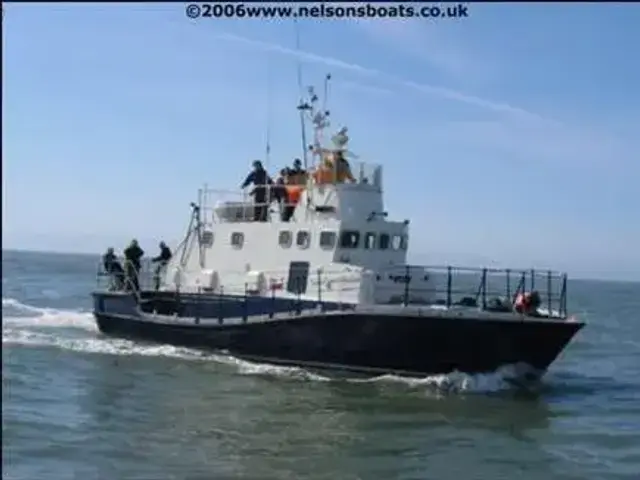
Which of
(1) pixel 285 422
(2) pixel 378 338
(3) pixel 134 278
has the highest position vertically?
(3) pixel 134 278

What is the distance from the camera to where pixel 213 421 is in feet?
40.2

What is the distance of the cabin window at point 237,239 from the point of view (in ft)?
62.5

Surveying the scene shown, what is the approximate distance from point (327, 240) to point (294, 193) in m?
1.75

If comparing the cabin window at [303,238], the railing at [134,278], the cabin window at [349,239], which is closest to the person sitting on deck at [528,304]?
the cabin window at [349,239]

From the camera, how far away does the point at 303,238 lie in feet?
58.4

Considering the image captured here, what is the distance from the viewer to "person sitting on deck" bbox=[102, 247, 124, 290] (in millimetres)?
21859

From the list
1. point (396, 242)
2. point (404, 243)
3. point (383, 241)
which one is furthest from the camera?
point (404, 243)

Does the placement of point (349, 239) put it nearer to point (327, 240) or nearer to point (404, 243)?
point (327, 240)

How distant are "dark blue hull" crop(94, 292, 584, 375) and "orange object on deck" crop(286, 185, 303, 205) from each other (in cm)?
236

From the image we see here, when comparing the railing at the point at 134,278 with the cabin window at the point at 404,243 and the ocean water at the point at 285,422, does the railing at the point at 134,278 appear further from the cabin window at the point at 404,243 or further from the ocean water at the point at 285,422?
the cabin window at the point at 404,243

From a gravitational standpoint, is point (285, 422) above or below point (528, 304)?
below

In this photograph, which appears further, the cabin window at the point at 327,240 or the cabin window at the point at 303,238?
the cabin window at the point at 303,238

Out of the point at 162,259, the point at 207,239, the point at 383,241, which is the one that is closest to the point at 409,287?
the point at 383,241

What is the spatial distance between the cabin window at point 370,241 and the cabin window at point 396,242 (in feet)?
1.71
